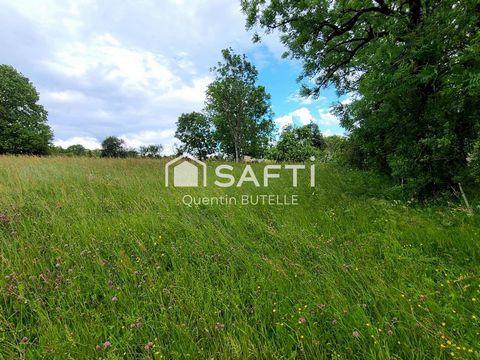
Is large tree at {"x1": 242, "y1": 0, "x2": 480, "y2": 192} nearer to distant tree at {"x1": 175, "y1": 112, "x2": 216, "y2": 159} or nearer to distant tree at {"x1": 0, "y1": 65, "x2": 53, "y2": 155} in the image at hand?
distant tree at {"x1": 0, "y1": 65, "x2": 53, "y2": 155}

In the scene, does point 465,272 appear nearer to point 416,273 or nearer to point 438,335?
point 416,273

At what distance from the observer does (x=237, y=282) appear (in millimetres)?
2211

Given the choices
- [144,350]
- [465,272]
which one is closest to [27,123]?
[144,350]

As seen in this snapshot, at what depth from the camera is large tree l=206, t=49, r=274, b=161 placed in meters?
16.9

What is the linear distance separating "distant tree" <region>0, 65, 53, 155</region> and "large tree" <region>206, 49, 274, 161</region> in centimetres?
2327

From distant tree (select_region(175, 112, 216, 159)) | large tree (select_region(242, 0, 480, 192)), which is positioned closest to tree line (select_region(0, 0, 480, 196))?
large tree (select_region(242, 0, 480, 192))

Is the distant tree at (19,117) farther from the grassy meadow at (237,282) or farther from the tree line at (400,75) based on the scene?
the tree line at (400,75)

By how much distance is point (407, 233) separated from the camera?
289 centimetres

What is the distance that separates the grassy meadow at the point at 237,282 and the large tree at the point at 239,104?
14.6 meters

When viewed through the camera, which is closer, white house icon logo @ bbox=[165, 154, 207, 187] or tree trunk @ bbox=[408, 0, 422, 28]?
tree trunk @ bbox=[408, 0, 422, 28]

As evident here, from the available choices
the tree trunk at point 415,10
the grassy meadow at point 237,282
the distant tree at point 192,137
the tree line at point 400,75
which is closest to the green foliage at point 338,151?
the tree line at point 400,75

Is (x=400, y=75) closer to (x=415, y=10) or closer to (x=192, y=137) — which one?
(x=415, y=10)

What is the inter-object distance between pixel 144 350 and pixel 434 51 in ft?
17.5

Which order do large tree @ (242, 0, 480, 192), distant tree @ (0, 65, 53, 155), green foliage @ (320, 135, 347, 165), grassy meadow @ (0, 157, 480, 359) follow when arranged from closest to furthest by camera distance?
grassy meadow @ (0, 157, 480, 359) → large tree @ (242, 0, 480, 192) → green foliage @ (320, 135, 347, 165) → distant tree @ (0, 65, 53, 155)
